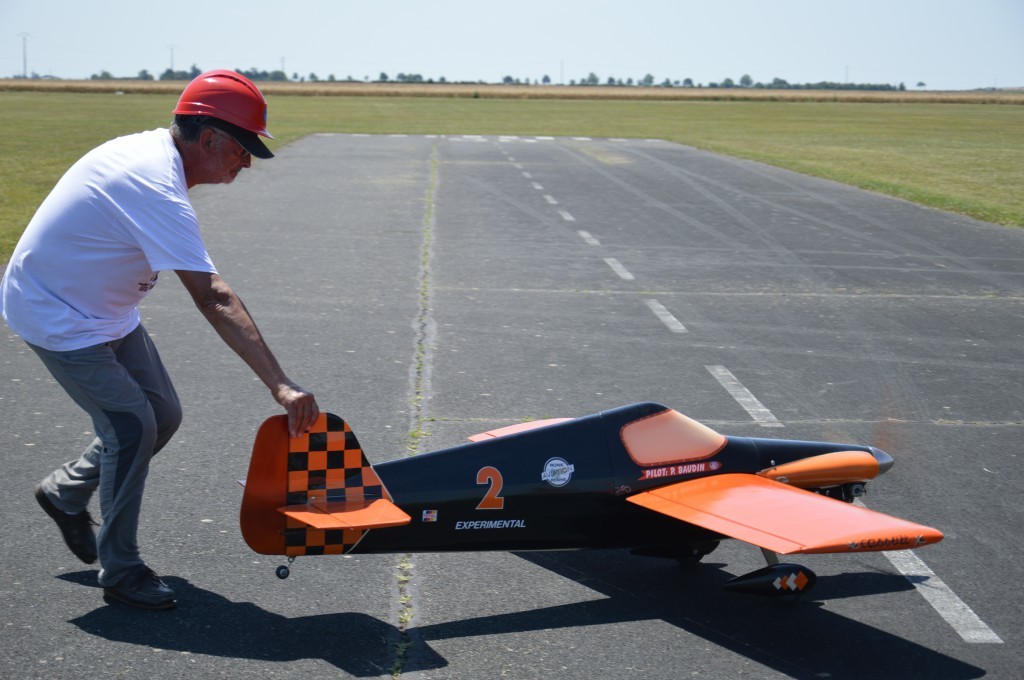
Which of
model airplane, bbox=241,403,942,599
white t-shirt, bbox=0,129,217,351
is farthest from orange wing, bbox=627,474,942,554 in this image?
white t-shirt, bbox=0,129,217,351

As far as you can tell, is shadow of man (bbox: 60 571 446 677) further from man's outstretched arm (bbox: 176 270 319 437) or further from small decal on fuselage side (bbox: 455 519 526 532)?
man's outstretched arm (bbox: 176 270 319 437)

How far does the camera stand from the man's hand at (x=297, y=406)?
14.3ft

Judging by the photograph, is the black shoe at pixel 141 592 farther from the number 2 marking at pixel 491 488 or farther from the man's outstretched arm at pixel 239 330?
the number 2 marking at pixel 491 488

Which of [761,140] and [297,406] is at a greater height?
[297,406]

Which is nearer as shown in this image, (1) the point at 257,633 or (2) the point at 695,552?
(1) the point at 257,633

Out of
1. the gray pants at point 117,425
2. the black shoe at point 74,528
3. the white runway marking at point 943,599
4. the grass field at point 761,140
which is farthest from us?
the grass field at point 761,140

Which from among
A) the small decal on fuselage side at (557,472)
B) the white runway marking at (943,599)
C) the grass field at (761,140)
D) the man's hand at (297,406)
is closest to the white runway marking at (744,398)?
the white runway marking at (943,599)

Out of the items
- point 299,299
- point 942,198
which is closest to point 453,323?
point 299,299

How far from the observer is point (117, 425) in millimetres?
4621

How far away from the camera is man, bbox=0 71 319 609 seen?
4332mm

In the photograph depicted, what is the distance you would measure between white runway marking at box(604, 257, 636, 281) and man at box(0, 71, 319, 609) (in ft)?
30.4

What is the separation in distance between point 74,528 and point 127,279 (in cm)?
125

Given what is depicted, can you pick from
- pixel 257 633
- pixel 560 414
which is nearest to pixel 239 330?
pixel 257 633

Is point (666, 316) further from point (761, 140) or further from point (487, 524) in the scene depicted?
point (761, 140)
